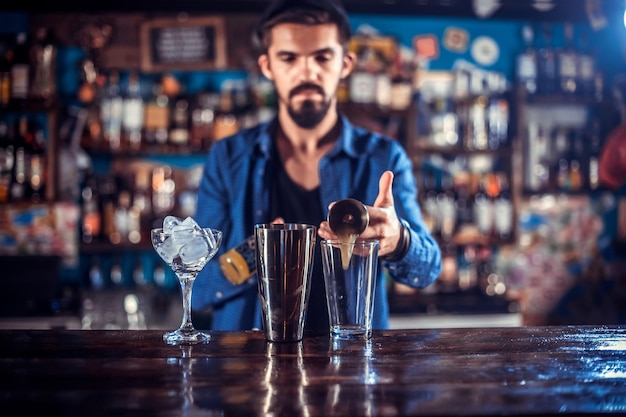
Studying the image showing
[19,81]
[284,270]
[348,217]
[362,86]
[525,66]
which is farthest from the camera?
[525,66]

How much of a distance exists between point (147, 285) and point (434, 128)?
2069 mm

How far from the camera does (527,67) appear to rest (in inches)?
175

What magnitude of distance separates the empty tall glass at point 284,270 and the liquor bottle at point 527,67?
143 inches

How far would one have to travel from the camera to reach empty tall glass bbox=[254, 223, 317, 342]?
3.77 feet

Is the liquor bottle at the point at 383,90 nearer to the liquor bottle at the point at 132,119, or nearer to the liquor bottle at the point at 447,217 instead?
the liquor bottle at the point at 447,217

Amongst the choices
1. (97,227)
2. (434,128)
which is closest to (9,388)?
(97,227)

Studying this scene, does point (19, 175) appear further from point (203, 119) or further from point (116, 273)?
point (203, 119)

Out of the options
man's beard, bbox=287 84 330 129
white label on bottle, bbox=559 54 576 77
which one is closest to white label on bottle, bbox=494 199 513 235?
white label on bottle, bbox=559 54 576 77

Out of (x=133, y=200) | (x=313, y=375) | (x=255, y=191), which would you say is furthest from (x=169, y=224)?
(x=133, y=200)

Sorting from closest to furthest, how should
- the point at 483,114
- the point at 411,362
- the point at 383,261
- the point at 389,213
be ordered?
1. the point at 411,362
2. the point at 389,213
3. the point at 383,261
4. the point at 483,114

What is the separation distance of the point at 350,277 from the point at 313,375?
27cm

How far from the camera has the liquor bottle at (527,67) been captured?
14.5 ft

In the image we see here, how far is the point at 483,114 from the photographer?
433 centimetres

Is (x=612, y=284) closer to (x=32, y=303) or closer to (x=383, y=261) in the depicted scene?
(x=383, y=261)
